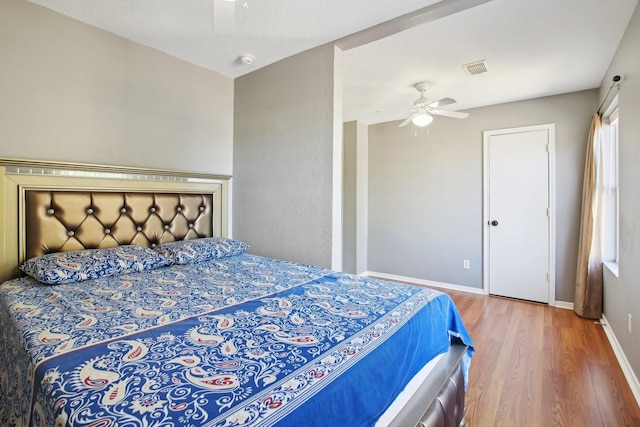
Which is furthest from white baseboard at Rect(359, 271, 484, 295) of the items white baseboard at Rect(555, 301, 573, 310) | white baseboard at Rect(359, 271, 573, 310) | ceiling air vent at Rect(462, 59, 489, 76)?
ceiling air vent at Rect(462, 59, 489, 76)

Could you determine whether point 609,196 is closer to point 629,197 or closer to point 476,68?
point 629,197

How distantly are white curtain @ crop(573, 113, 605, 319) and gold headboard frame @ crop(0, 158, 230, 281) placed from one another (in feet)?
11.8

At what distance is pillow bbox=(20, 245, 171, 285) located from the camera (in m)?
1.64

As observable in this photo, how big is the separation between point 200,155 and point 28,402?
2.29 meters

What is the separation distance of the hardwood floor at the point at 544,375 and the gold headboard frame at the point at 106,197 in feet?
8.13

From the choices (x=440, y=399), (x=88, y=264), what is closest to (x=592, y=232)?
(x=440, y=399)

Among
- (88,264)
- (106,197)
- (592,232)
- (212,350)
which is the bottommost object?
(212,350)

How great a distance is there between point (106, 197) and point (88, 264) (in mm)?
632

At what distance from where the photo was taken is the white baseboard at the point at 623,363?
6.09 ft

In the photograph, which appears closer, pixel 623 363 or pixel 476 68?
pixel 623 363

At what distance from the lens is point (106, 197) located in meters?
2.21

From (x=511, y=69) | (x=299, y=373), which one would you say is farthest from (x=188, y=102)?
(x=511, y=69)

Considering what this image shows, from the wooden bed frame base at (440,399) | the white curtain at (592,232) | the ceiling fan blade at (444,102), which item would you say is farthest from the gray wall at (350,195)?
the wooden bed frame base at (440,399)

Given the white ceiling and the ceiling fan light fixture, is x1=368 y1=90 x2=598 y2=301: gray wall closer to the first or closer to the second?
the white ceiling
